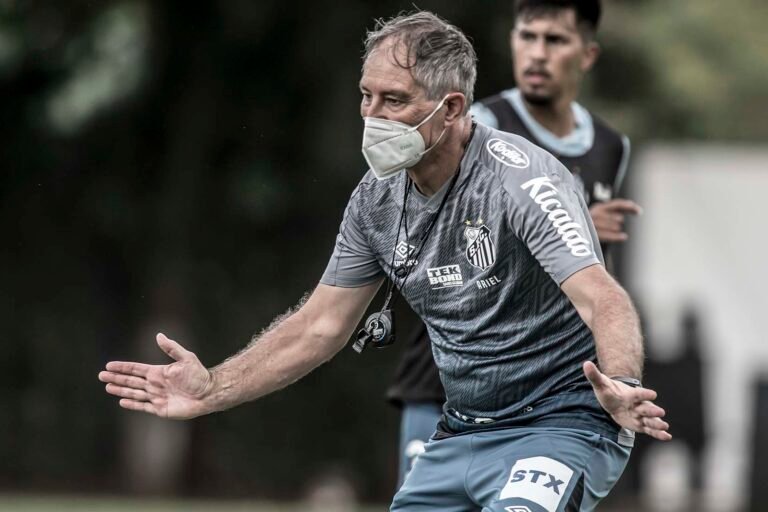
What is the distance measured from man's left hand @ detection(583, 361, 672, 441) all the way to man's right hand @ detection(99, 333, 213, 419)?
1.53m

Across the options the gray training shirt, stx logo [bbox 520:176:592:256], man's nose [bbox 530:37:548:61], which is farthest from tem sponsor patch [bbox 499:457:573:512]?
man's nose [bbox 530:37:548:61]

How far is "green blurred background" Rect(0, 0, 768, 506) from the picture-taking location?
1822 centimetres

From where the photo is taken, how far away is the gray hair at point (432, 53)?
17.9ft

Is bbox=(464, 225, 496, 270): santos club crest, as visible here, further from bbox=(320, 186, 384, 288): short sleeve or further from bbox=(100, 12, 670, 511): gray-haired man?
bbox=(320, 186, 384, 288): short sleeve

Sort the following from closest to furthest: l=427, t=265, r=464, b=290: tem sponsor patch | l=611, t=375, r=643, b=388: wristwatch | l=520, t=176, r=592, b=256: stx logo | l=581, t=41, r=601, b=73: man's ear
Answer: l=611, t=375, r=643, b=388: wristwatch → l=520, t=176, r=592, b=256: stx logo → l=427, t=265, r=464, b=290: tem sponsor patch → l=581, t=41, r=601, b=73: man's ear

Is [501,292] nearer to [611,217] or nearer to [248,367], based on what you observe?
[248,367]

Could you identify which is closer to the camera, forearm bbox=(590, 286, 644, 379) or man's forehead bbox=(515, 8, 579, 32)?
forearm bbox=(590, 286, 644, 379)

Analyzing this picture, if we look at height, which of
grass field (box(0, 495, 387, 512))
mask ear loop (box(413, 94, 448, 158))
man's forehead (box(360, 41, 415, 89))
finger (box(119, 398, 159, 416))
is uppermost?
man's forehead (box(360, 41, 415, 89))

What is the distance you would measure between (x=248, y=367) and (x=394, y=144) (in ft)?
3.32

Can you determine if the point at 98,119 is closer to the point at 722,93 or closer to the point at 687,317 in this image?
the point at 687,317

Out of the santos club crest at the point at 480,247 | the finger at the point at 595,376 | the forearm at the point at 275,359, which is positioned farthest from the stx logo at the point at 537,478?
the forearm at the point at 275,359

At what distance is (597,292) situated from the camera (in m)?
5.04

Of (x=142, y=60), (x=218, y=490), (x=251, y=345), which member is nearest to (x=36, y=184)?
(x=142, y=60)

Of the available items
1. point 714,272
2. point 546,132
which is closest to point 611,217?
point 546,132
